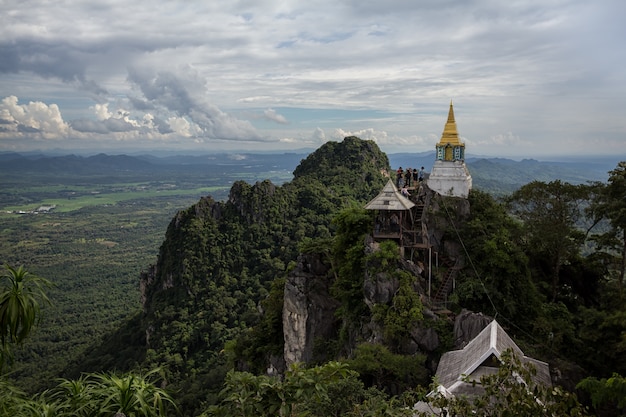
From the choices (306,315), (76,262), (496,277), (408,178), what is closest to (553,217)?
(496,277)

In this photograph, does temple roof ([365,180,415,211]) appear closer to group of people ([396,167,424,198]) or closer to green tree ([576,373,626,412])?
group of people ([396,167,424,198])

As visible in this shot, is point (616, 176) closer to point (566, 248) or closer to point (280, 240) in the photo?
point (566, 248)

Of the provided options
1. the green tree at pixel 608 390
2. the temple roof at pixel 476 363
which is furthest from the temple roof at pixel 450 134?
the green tree at pixel 608 390

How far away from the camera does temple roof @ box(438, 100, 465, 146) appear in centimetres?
2370

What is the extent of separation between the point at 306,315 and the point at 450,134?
38.7 feet

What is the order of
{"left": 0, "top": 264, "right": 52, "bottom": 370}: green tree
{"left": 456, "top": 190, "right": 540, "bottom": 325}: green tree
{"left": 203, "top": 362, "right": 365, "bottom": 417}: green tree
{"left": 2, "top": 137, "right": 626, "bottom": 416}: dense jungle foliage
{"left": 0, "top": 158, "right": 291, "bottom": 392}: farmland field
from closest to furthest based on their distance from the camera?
{"left": 203, "top": 362, "right": 365, "bottom": 417}: green tree < {"left": 0, "top": 264, "right": 52, "bottom": 370}: green tree < {"left": 2, "top": 137, "right": 626, "bottom": 416}: dense jungle foliage < {"left": 456, "top": 190, "right": 540, "bottom": 325}: green tree < {"left": 0, "top": 158, "right": 291, "bottom": 392}: farmland field

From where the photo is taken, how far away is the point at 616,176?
16.8m

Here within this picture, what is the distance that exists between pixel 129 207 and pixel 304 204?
6186 inches

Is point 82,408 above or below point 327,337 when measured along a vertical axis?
above

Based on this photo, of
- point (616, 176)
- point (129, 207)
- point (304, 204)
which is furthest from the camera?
point (129, 207)

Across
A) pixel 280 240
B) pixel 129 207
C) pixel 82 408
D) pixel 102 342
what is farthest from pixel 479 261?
pixel 129 207

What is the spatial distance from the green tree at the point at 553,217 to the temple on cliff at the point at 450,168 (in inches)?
107

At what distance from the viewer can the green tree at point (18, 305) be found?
6117mm

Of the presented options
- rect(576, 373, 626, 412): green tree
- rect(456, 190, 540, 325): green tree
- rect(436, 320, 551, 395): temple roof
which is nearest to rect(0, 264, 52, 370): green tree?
rect(436, 320, 551, 395): temple roof
